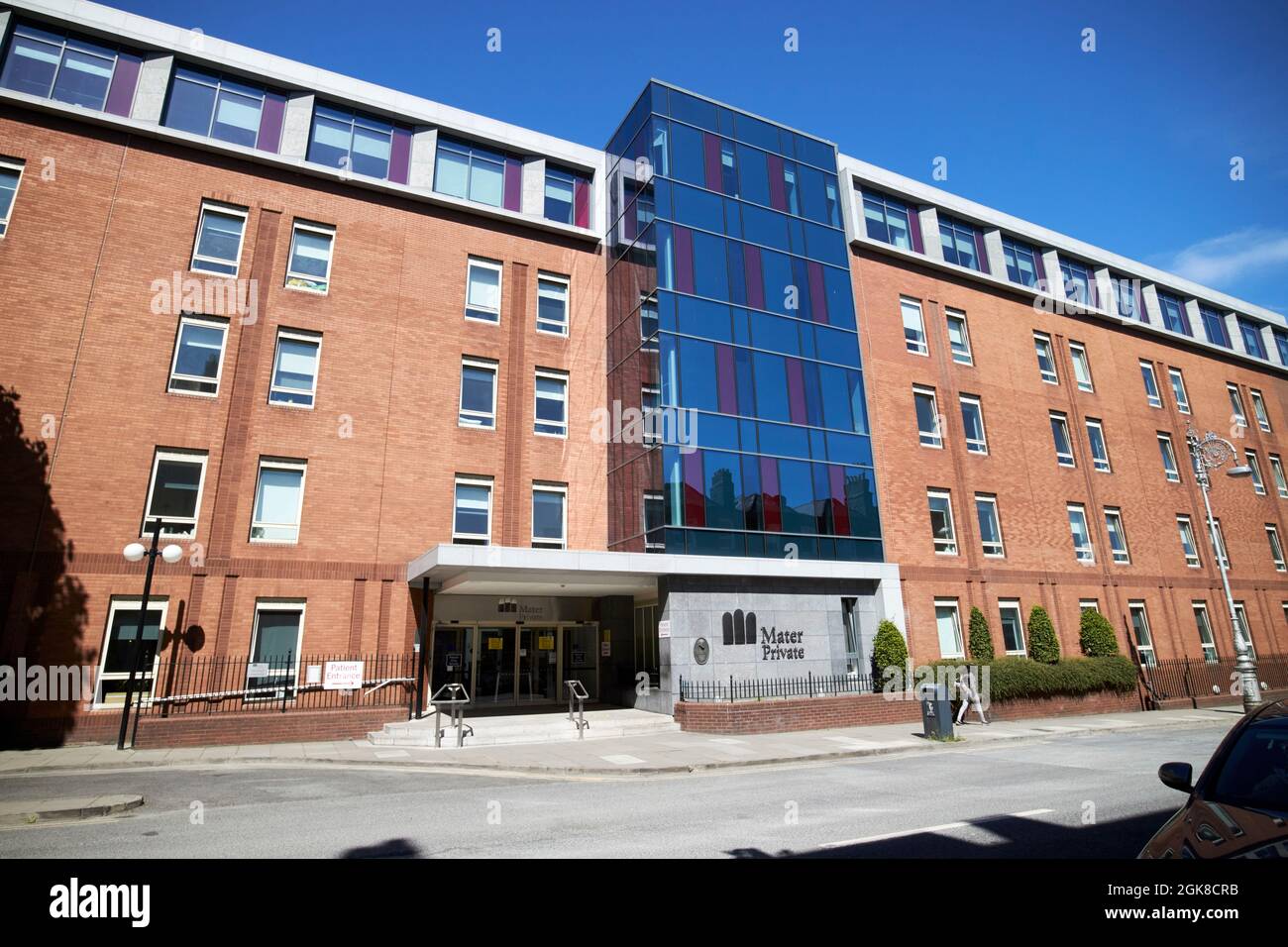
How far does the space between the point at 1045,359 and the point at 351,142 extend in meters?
28.5

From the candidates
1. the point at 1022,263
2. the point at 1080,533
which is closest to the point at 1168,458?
the point at 1080,533

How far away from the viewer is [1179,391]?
3388 centimetres

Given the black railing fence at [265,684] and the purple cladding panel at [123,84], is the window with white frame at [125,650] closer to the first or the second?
the black railing fence at [265,684]

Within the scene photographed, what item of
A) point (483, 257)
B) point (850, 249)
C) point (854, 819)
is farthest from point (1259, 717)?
point (850, 249)

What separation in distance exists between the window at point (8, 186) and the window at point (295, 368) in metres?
6.65

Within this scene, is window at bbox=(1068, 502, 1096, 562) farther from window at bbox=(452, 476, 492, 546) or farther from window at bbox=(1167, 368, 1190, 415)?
window at bbox=(452, 476, 492, 546)

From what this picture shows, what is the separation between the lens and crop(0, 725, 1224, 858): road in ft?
22.8

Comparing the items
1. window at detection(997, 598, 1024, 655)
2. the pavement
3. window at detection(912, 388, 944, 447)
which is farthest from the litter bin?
window at detection(912, 388, 944, 447)

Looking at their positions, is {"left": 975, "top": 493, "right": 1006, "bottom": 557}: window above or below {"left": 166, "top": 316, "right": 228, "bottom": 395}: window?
below

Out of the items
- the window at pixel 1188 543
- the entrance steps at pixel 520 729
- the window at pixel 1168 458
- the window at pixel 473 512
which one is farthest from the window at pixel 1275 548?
the window at pixel 473 512

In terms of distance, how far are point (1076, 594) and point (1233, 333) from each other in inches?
907

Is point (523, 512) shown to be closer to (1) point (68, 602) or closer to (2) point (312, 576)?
(2) point (312, 576)

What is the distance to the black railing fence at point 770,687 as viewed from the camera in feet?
59.5

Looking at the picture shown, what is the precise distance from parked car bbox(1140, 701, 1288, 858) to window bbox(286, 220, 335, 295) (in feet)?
70.7
